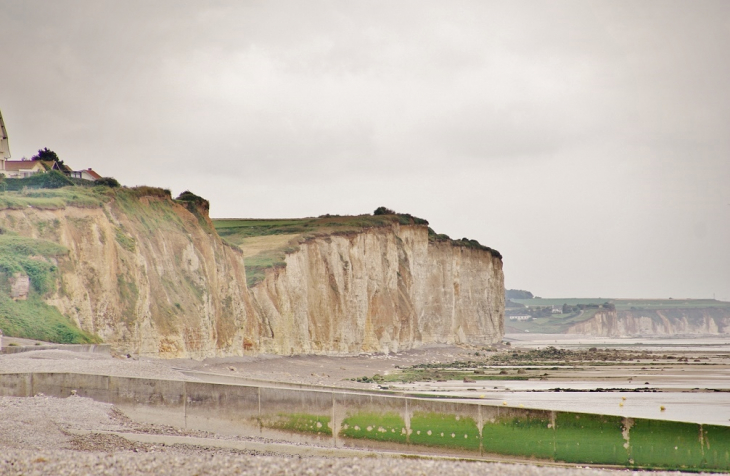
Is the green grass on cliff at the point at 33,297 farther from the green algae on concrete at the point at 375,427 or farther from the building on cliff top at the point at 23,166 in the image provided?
the building on cliff top at the point at 23,166

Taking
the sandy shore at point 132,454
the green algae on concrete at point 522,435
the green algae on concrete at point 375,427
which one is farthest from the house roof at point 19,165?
the green algae on concrete at point 522,435

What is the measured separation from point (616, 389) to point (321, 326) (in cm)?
3519

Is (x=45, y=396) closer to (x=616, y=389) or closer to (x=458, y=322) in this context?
(x=616, y=389)

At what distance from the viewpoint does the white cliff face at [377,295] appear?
66.4 meters

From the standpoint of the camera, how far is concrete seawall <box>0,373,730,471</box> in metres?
16.9

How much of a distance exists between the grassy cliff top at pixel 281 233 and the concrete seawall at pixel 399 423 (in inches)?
1719

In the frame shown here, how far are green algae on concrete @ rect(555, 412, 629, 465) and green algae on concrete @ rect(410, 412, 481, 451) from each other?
188 centimetres

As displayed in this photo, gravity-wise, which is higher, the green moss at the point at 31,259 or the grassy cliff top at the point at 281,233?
the grassy cliff top at the point at 281,233

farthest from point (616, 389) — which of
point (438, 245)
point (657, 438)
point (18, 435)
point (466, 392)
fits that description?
point (438, 245)

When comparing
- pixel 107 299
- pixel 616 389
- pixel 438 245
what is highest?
pixel 438 245

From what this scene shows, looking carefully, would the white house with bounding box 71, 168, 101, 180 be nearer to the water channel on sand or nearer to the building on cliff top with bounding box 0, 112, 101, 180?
the building on cliff top with bounding box 0, 112, 101, 180

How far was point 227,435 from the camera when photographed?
757 inches

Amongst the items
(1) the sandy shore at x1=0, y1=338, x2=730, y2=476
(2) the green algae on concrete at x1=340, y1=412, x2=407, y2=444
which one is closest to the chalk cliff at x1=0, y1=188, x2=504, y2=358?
(1) the sandy shore at x1=0, y1=338, x2=730, y2=476

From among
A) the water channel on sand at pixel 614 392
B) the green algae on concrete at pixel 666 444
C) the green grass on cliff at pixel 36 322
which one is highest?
the green grass on cliff at pixel 36 322
